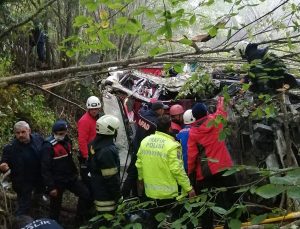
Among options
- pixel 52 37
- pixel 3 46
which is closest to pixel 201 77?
pixel 3 46

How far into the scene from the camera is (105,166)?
→ 4621 mm

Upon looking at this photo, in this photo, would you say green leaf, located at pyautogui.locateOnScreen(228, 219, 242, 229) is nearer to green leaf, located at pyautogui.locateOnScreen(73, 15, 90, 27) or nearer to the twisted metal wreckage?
green leaf, located at pyautogui.locateOnScreen(73, 15, 90, 27)

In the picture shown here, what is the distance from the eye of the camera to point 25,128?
5418 mm

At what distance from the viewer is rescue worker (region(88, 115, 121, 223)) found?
462 centimetres

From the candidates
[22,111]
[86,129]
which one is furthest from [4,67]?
[86,129]

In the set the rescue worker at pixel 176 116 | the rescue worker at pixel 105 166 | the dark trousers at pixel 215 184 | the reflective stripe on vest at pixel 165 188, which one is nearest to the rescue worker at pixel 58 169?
the rescue worker at pixel 105 166

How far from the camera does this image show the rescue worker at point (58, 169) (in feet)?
17.6

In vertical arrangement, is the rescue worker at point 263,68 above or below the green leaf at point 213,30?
below

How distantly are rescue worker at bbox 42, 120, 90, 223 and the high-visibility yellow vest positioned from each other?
1.30 metres

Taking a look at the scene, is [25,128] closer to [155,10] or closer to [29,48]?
[155,10]

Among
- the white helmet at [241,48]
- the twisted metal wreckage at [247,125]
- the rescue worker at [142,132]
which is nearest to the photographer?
the white helmet at [241,48]

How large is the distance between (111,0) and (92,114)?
3472 millimetres

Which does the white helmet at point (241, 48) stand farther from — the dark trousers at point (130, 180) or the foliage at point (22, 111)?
the foliage at point (22, 111)

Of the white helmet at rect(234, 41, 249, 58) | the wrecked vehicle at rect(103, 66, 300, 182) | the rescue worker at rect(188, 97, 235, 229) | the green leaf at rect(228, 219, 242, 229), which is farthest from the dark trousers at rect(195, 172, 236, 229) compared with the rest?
the green leaf at rect(228, 219, 242, 229)
